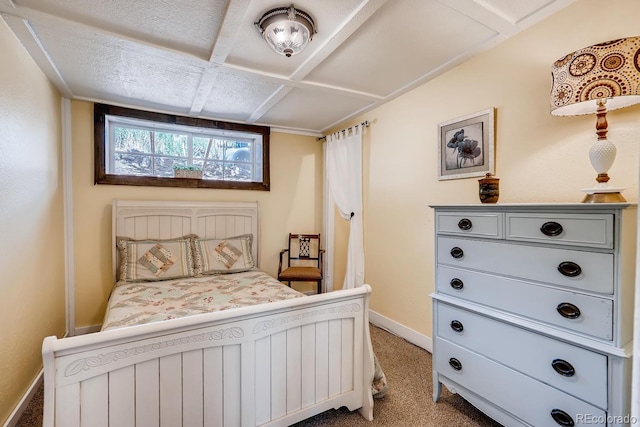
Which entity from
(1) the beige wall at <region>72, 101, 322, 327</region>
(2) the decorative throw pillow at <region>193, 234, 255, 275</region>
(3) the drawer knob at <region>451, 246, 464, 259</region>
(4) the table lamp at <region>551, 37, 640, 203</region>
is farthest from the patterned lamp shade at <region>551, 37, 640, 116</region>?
(1) the beige wall at <region>72, 101, 322, 327</region>

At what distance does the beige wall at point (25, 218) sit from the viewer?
5.14ft

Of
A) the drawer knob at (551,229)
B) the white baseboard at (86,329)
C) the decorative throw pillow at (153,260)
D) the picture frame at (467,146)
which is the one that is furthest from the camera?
the white baseboard at (86,329)

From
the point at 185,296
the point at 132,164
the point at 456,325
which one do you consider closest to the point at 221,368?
the point at 185,296

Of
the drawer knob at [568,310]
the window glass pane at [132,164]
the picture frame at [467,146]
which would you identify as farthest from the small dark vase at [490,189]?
the window glass pane at [132,164]

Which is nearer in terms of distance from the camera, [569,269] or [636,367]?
[636,367]

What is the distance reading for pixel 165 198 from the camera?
10.5 ft

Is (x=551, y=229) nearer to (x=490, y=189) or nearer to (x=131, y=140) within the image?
(x=490, y=189)

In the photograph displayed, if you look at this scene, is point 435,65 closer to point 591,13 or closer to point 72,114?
point 591,13

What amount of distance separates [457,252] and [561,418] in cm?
85

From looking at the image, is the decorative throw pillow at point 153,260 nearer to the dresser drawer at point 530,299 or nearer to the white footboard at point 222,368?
the white footboard at point 222,368

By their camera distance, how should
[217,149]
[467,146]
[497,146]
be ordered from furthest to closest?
[217,149] < [467,146] < [497,146]

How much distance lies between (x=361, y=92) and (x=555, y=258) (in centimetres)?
206

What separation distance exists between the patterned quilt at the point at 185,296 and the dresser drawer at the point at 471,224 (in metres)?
1.15
